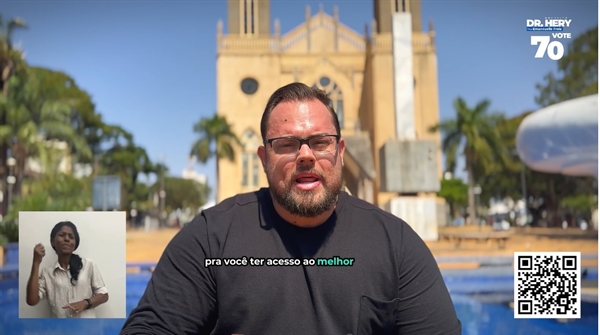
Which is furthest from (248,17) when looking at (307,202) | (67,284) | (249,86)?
(307,202)

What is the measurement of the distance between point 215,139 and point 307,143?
22.3 feet

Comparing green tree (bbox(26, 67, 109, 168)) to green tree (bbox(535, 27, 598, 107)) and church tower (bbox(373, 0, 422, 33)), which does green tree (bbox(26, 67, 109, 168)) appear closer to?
church tower (bbox(373, 0, 422, 33))

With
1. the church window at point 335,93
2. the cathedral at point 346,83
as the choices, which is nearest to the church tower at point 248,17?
the cathedral at point 346,83

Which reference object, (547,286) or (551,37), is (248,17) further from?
(547,286)

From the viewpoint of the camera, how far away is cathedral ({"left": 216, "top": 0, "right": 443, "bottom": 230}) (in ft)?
23.1

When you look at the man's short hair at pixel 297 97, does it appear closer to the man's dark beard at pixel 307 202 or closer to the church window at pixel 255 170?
the man's dark beard at pixel 307 202

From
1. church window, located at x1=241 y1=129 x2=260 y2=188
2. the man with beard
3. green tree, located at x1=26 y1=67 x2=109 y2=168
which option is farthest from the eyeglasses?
church window, located at x1=241 y1=129 x2=260 y2=188

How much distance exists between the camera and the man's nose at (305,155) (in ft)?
5.12

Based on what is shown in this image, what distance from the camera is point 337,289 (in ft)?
4.91

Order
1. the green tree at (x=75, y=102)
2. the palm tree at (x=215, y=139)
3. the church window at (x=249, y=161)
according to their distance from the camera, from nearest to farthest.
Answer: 1. the green tree at (x=75, y=102)
2. the palm tree at (x=215, y=139)
3. the church window at (x=249, y=161)

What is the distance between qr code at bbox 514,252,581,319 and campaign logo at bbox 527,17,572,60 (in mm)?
1605

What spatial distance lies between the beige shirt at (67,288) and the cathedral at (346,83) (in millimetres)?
3092

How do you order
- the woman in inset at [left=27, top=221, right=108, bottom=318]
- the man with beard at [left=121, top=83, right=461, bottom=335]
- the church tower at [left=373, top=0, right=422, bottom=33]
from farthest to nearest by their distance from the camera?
the church tower at [left=373, top=0, right=422, bottom=33] < the woman in inset at [left=27, top=221, right=108, bottom=318] < the man with beard at [left=121, top=83, right=461, bottom=335]

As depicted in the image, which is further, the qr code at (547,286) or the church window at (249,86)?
the church window at (249,86)
